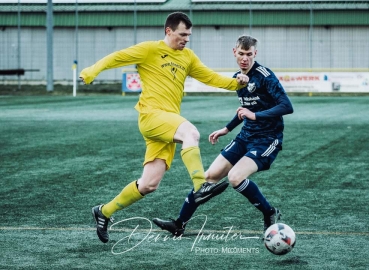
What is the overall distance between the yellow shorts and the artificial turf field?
0.74m

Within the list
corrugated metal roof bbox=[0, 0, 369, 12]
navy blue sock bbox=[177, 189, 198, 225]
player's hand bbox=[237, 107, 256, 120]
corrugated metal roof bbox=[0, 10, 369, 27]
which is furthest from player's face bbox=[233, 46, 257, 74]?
corrugated metal roof bbox=[0, 0, 369, 12]

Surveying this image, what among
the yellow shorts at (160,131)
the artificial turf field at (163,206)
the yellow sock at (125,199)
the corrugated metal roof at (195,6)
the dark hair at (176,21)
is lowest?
the artificial turf field at (163,206)

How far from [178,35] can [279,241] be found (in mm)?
1953

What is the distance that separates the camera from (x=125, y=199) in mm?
7164

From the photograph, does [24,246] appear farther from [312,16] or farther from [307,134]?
[312,16]

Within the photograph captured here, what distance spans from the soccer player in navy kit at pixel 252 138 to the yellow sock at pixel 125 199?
0.37m

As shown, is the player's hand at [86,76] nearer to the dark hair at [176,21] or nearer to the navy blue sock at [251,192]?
the dark hair at [176,21]

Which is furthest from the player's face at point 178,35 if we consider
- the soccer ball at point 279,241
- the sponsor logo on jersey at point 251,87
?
the soccer ball at point 279,241

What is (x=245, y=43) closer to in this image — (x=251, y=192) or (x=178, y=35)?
(x=178, y=35)

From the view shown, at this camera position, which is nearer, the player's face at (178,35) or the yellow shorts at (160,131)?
the yellow shorts at (160,131)

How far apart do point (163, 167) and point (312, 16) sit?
31.8 m

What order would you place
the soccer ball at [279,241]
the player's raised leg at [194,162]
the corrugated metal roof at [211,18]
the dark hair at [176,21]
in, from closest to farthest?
the soccer ball at [279,241] < the player's raised leg at [194,162] < the dark hair at [176,21] < the corrugated metal roof at [211,18]

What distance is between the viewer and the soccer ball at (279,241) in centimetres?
639

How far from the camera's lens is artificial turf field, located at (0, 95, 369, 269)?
6457 millimetres
